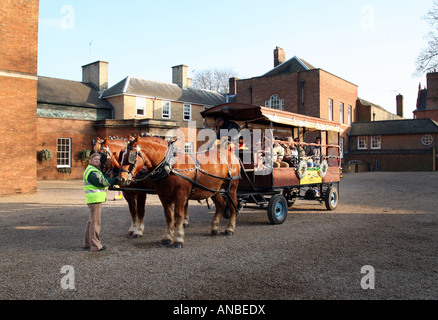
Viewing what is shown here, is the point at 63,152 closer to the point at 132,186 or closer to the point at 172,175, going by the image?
the point at 132,186

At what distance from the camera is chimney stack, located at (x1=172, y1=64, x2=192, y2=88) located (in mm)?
36906

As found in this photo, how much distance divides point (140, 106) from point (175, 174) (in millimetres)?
25828

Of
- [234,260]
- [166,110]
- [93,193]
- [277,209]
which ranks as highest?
[166,110]

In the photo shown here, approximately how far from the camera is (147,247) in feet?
21.9

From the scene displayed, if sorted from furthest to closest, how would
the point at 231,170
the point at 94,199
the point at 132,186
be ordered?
the point at 231,170, the point at 132,186, the point at 94,199

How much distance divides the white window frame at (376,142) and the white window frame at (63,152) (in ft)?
94.6

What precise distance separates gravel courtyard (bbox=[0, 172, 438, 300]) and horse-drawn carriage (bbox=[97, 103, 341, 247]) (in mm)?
638

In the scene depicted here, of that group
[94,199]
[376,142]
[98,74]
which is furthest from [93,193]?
[376,142]

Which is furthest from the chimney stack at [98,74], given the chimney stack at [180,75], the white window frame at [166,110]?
the chimney stack at [180,75]

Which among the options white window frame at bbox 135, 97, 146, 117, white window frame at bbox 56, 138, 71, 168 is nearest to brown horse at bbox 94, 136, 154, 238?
white window frame at bbox 56, 138, 71, 168

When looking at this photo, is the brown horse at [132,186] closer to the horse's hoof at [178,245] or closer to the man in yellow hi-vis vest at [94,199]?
the man in yellow hi-vis vest at [94,199]

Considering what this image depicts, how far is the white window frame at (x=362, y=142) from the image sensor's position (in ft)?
121

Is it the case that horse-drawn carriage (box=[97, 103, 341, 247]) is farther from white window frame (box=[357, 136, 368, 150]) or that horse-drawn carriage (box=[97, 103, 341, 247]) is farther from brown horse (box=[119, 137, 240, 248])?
white window frame (box=[357, 136, 368, 150])

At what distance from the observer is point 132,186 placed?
310 inches
